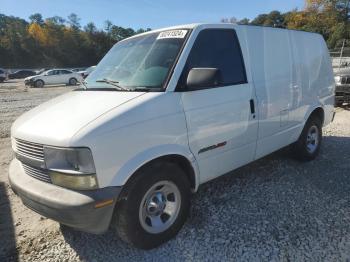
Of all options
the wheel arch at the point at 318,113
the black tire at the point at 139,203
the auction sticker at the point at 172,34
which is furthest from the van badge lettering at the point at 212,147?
the wheel arch at the point at 318,113

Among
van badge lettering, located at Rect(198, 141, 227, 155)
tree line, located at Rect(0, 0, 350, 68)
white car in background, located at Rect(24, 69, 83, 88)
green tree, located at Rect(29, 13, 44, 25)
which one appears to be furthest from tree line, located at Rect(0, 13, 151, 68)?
van badge lettering, located at Rect(198, 141, 227, 155)

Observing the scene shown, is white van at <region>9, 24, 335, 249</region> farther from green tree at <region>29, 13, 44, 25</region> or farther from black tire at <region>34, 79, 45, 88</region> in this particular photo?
green tree at <region>29, 13, 44, 25</region>

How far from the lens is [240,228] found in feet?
11.6

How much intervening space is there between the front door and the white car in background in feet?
91.2

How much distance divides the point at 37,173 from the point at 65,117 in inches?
22.1

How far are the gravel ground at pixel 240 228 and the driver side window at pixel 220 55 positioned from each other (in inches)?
59.2

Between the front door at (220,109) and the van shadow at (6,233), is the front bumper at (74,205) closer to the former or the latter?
the van shadow at (6,233)

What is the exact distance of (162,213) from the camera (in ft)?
11.1

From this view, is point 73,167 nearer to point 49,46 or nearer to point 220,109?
point 220,109

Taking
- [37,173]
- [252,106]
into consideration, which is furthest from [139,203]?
[252,106]

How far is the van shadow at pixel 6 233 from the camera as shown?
10.8 feet

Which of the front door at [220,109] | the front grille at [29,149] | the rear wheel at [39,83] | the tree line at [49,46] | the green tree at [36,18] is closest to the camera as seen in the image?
the front grille at [29,149]

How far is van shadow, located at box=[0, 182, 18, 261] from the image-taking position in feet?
10.8

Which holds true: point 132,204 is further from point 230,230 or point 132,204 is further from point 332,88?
point 332,88
